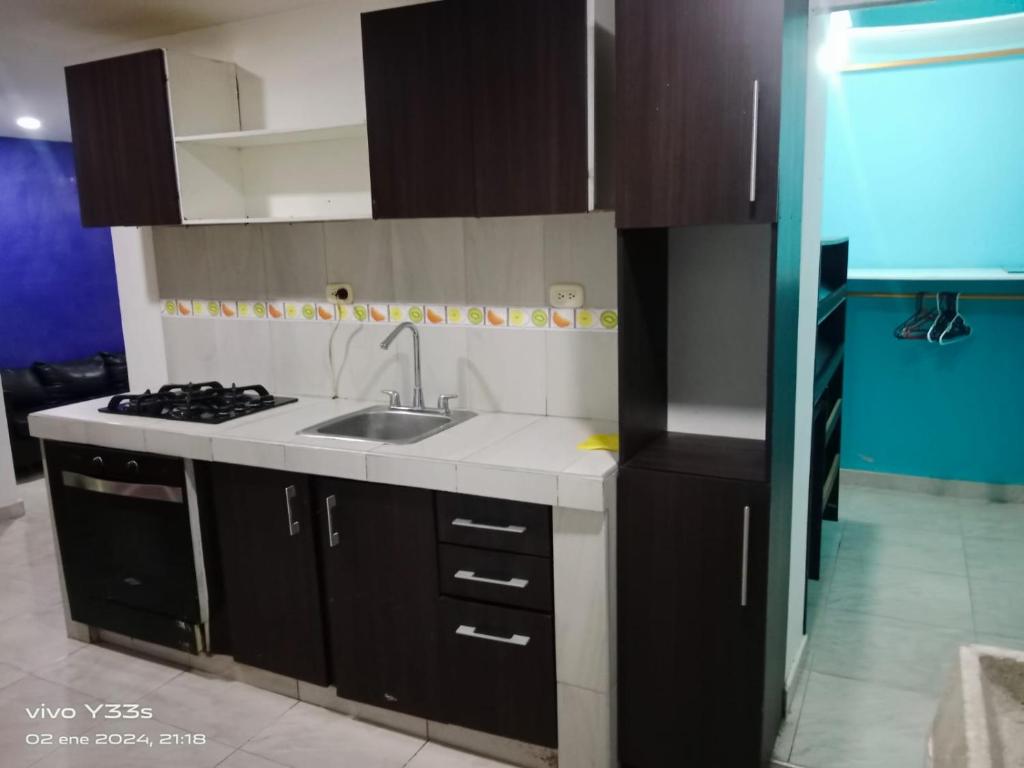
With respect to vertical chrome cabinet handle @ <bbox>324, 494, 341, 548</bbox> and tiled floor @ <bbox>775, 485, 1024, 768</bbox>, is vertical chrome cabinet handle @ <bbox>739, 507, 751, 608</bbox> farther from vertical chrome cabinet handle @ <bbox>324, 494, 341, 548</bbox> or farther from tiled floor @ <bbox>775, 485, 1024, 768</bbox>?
vertical chrome cabinet handle @ <bbox>324, 494, 341, 548</bbox>

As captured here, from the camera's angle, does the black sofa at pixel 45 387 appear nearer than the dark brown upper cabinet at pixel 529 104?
No

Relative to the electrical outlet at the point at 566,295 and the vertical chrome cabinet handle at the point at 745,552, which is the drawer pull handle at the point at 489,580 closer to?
the vertical chrome cabinet handle at the point at 745,552

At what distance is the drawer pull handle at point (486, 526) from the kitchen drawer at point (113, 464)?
104cm

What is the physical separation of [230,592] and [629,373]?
1.57 m

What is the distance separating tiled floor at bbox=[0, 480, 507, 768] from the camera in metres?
2.34

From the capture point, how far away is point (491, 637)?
2.18 metres

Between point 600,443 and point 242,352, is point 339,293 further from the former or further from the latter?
point 600,443

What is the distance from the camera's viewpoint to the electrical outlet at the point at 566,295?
8.25 feet

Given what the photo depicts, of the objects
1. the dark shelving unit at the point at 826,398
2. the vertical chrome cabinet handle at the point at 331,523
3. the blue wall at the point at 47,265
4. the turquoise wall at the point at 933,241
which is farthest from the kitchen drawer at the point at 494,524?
the blue wall at the point at 47,265

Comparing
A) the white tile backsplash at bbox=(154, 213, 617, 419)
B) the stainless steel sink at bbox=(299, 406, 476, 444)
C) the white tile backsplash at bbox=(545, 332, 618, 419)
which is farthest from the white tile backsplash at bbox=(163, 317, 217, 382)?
the white tile backsplash at bbox=(545, 332, 618, 419)

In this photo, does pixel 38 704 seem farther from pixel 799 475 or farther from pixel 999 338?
pixel 999 338

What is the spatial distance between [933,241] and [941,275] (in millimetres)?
482

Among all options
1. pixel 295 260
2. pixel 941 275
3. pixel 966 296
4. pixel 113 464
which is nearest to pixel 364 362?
pixel 295 260

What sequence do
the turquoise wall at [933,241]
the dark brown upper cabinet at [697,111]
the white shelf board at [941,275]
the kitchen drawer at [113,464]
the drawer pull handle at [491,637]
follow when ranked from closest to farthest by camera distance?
the dark brown upper cabinet at [697,111] < the drawer pull handle at [491,637] < the kitchen drawer at [113,464] < the white shelf board at [941,275] < the turquoise wall at [933,241]
